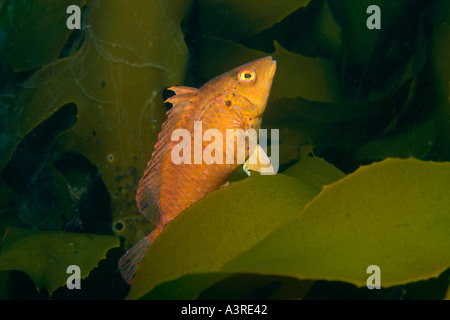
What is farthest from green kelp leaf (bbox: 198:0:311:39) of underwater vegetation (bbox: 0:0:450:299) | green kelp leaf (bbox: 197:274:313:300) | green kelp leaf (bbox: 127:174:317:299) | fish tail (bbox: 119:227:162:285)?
green kelp leaf (bbox: 197:274:313:300)

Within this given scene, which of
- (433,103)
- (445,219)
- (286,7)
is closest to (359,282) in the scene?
(445,219)

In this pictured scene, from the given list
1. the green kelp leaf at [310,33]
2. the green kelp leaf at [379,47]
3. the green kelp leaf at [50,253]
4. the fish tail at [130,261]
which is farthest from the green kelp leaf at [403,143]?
the green kelp leaf at [50,253]

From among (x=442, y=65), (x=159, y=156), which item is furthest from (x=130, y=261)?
(x=442, y=65)

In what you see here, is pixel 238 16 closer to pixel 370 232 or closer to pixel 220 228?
pixel 220 228

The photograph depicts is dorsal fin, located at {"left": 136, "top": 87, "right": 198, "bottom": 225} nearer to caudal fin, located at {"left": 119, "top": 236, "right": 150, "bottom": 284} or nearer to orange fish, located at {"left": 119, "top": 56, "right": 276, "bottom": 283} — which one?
orange fish, located at {"left": 119, "top": 56, "right": 276, "bottom": 283}

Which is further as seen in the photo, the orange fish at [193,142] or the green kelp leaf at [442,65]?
the orange fish at [193,142]

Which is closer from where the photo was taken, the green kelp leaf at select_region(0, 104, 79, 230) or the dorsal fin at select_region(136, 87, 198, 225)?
the dorsal fin at select_region(136, 87, 198, 225)

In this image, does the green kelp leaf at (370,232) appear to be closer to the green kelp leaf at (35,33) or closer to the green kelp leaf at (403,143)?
the green kelp leaf at (403,143)
